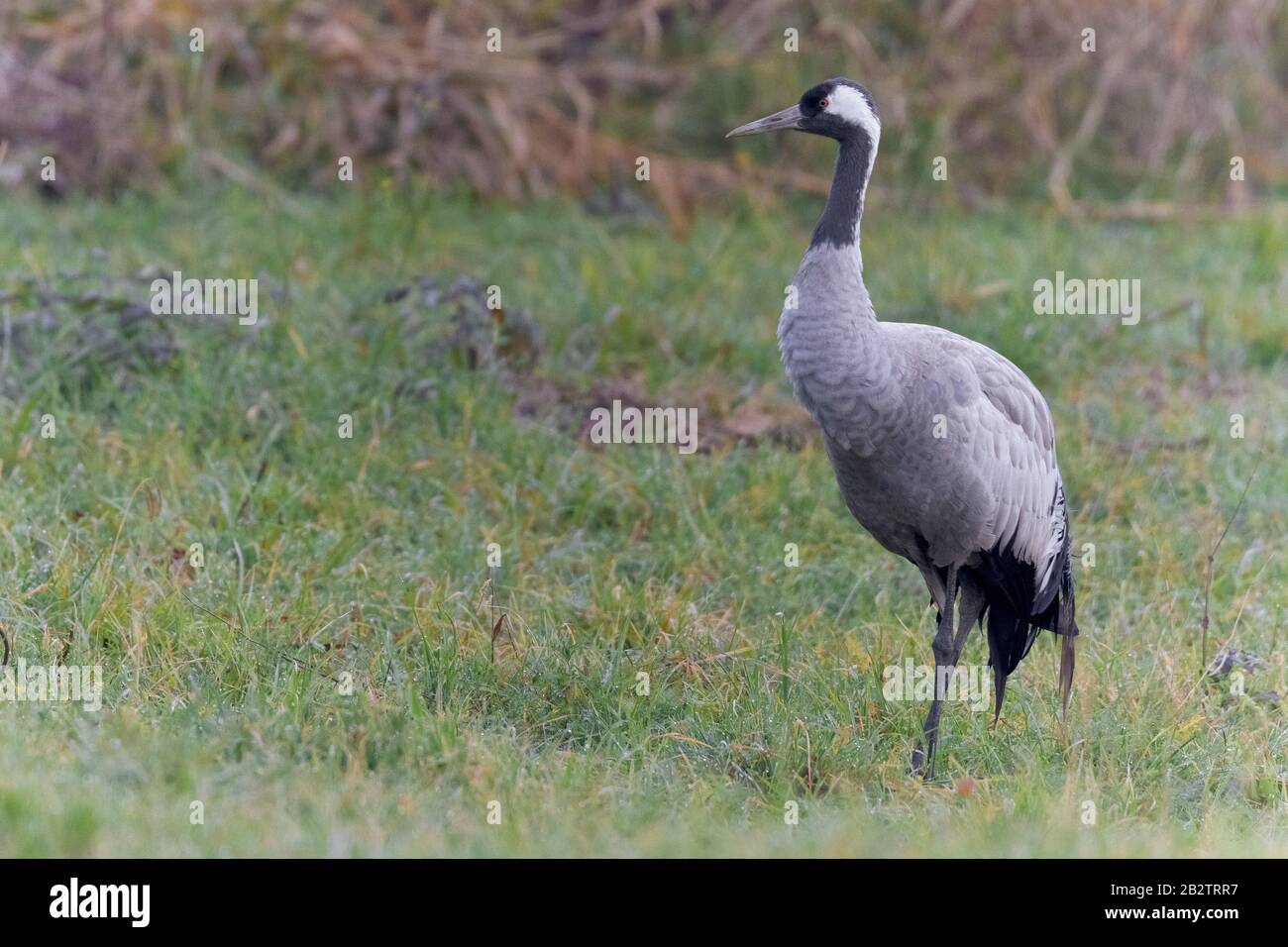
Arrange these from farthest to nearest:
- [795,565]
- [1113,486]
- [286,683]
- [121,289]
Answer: [121,289], [1113,486], [795,565], [286,683]

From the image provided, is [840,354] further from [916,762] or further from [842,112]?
[916,762]

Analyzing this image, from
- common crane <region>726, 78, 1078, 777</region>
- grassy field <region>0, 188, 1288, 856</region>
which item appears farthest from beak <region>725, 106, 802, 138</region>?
grassy field <region>0, 188, 1288, 856</region>

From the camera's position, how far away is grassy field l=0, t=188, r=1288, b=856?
4312 millimetres

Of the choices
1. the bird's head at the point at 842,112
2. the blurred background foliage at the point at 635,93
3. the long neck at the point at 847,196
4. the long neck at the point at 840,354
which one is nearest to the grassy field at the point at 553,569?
the blurred background foliage at the point at 635,93

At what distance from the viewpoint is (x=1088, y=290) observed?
8.23 meters

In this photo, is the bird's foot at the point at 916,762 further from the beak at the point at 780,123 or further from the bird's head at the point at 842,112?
the beak at the point at 780,123

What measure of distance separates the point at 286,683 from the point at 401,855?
1.02m

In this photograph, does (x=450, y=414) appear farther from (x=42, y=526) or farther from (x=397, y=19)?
(x=397, y=19)

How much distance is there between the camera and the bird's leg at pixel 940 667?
480 centimetres

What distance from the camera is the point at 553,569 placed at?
593cm

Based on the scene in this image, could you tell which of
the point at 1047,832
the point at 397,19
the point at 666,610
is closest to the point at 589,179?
the point at 397,19

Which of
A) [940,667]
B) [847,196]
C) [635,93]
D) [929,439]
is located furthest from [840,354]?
[635,93]

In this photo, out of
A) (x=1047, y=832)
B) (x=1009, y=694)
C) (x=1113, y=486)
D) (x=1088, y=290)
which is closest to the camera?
(x=1047, y=832)

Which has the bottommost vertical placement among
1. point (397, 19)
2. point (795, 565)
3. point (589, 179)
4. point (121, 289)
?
point (795, 565)
